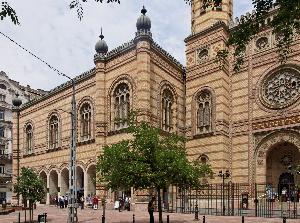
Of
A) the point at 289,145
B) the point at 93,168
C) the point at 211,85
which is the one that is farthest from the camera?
the point at 93,168

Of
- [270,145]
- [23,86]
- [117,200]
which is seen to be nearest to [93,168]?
[117,200]

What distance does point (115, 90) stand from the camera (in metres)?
36.3

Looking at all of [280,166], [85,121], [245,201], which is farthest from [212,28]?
[245,201]

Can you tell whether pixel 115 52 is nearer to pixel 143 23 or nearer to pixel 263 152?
pixel 143 23

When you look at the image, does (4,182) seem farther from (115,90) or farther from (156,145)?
(156,145)

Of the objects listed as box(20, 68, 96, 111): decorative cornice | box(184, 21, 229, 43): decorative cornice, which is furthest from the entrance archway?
box(20, 68, 96, 111): decorative cornice

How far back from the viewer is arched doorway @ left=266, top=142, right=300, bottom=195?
1312 inches

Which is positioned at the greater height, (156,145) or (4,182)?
(156,145)

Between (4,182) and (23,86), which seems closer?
(4,182)

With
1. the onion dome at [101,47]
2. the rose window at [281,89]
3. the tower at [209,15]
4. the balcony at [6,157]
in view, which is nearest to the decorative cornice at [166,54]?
the tower at [209,15]

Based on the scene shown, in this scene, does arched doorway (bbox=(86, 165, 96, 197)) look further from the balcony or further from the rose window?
the balcony

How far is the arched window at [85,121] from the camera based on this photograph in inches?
1548

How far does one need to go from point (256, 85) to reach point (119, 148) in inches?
Answer: 661

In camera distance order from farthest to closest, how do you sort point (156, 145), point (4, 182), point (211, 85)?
point (4, 182), point (211, 85), point (156, 145)
